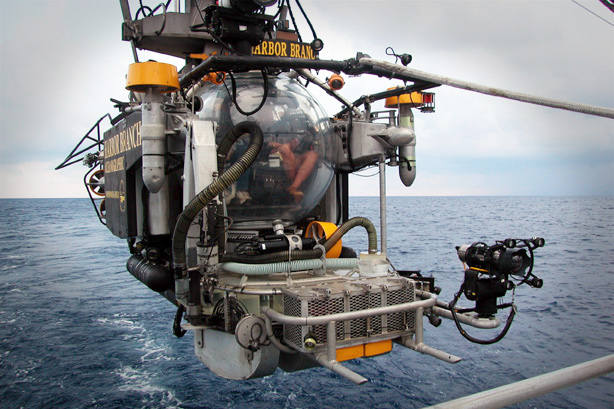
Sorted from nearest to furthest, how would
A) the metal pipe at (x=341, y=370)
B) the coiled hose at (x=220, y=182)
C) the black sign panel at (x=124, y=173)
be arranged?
the metal pipe at (x=341, y=370) → the coiled hose at (x=220, y=182) → the black sign panel at (x=124, y=173)

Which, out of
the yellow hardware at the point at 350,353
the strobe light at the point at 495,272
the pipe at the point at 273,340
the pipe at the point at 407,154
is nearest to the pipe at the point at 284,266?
the pipe at the point at 273,340

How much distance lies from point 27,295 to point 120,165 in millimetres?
8107

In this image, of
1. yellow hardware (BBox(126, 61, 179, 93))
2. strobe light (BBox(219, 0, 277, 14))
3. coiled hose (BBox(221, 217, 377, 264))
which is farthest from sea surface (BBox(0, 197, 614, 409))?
strobe light (BBox(219, 0, 277, 14))

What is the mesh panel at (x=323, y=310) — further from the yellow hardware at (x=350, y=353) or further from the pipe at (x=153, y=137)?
the pipe at (x=153, y=137)

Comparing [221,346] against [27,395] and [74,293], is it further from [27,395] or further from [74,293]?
[74,293]

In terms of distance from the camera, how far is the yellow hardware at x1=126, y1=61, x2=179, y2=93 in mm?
4887

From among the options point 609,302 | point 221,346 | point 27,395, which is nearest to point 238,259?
point 221,346

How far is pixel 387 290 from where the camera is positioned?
14.3 ft

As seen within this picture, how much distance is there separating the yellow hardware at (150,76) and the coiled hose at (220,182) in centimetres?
71

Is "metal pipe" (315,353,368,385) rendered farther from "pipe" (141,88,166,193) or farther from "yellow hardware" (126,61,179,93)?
"yellow hardware" (126,61,179,93)

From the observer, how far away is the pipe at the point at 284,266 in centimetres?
483

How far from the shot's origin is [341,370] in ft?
12.0

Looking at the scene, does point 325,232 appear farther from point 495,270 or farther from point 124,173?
point 124,173

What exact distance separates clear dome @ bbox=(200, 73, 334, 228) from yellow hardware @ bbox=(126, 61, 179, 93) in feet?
1.99
